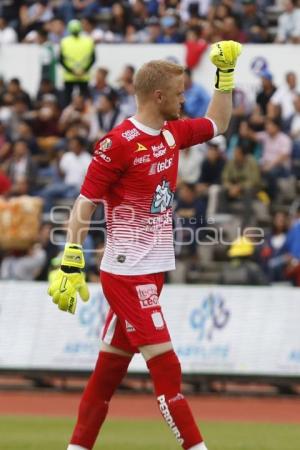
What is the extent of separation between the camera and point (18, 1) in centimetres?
2541

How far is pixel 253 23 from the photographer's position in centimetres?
2302

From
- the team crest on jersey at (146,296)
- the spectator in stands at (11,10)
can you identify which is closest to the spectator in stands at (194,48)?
the spectator in stands at (11,10)

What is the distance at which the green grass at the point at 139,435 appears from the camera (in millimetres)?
10758

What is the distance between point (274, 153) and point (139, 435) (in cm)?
900

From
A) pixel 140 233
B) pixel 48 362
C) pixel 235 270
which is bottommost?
pixel 48 362

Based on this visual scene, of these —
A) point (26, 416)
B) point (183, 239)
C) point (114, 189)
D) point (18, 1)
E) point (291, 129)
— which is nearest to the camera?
point (114, 189)

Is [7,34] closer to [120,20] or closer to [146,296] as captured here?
[120,20]

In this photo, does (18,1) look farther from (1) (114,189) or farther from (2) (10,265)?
(1) (114,189)

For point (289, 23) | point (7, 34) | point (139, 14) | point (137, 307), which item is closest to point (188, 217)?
point (289, 23)

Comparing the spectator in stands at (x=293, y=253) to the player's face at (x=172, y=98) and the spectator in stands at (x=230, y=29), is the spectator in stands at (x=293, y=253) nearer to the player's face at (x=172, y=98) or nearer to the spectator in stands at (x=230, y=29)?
the spectator in stands at (x=230, y=29)

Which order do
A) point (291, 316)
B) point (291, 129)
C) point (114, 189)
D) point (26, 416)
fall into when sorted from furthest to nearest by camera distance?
point (291, 129), point (291, 316), point (26, 416), point (114, 189)

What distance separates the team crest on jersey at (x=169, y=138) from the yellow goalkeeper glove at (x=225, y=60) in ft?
2.06

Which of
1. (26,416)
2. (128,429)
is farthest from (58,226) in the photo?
(128,429)

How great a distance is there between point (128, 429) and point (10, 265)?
6438 millimetres
